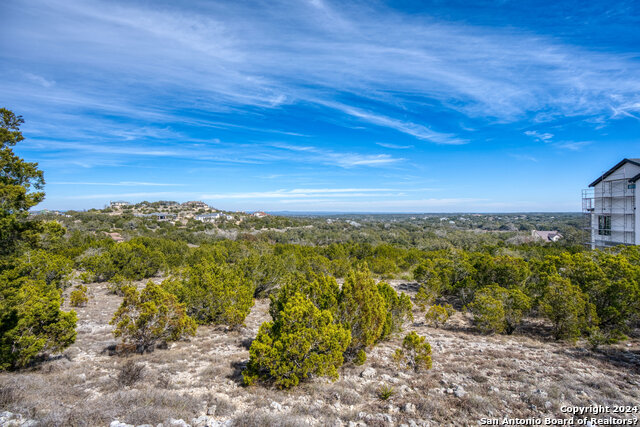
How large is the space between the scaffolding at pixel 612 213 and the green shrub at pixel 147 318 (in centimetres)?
3108

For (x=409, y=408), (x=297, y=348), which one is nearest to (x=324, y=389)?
(x=297, y=348)

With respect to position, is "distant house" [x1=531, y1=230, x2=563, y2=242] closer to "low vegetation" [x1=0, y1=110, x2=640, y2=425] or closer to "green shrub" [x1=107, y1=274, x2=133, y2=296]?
"low vegetation" [x1=0, y1=110, x2=640, y2=425]

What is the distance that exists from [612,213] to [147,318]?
109 ft

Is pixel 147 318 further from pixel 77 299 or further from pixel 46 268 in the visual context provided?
pixel 46 268

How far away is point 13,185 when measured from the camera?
9.31 metres

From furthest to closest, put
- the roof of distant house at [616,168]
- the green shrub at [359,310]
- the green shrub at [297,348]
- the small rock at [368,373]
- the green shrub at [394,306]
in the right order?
the roof of distant house at [616,168], the green shrub at [394,306], the green shrub at [359,310], the small rock at [368,373], the green shrub at [297,348]

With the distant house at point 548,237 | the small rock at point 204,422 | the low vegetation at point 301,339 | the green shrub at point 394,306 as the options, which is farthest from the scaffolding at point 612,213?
the small rock at point 204,422

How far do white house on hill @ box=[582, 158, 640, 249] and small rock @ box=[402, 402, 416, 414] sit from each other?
89.3 ft

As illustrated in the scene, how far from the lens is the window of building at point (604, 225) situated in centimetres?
2502

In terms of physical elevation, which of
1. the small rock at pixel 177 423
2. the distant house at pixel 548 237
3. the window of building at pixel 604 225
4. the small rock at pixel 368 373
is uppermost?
the window of building at pixel 604 225

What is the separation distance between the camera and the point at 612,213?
24562 millimetres

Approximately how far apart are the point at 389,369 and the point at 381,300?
1.76m

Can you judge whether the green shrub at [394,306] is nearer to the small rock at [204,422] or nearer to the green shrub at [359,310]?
the green shrub at [359,310]

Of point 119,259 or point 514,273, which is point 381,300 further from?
point 119,259
